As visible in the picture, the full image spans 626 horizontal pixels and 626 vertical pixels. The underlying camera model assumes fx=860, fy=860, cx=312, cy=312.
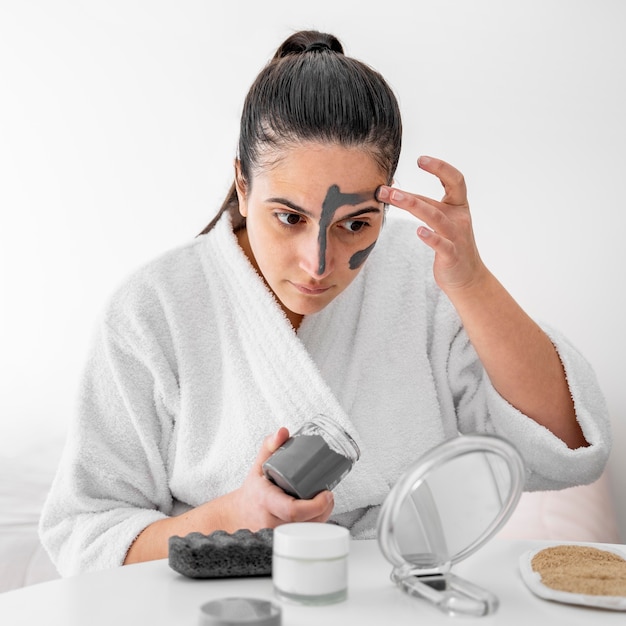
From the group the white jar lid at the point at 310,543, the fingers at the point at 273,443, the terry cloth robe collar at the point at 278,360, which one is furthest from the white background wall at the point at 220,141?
the white jar lid at the point at 310,543

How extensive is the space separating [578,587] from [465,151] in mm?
971

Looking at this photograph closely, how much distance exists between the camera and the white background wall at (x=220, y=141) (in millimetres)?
1446

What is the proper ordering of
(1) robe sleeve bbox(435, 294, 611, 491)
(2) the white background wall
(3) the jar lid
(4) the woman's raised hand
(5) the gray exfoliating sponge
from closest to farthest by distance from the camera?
(3) the jar lid, (5) the gray exfoliating sponge, (4) the woman's raised hand, (1) robe sleeve bbox(435, 294, 611, 491), (2) the white background wall

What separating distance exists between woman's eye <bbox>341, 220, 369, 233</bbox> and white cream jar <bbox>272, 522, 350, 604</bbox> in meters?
0.40

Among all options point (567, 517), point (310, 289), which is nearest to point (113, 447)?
point (310, 289)

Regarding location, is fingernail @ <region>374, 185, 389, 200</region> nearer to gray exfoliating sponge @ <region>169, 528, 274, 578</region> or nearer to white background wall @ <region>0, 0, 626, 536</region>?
gray exfoliating sponge @ <region>169, 528, 274, 578</region>

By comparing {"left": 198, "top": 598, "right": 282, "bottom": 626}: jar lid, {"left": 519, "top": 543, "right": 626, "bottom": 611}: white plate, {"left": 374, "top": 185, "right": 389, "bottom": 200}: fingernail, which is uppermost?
{"left": 374, "top": 185, "right": 389, "bottom": 200}: fingernail

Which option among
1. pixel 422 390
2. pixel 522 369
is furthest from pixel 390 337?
pixel 522 369

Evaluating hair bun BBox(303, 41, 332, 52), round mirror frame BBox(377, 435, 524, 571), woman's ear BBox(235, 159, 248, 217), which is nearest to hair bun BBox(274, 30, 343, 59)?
hair bun BBox(303, 41, 332, 52)

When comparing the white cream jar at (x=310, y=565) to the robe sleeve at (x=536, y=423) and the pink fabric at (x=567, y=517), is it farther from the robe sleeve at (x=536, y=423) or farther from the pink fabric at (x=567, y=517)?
the pink fabric at (x=567, y=517)

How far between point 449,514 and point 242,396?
0.43 metres

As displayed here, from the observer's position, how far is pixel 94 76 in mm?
1619

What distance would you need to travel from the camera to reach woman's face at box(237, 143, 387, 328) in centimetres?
93

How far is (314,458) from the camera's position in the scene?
76 cm
